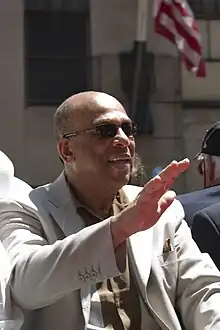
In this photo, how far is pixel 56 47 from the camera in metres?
10.6

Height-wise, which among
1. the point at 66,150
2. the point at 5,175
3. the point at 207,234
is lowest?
the point at 207,234

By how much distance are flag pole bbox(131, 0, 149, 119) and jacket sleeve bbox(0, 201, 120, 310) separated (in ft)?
26.1

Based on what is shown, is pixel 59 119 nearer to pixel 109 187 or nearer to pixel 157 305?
pixel 109 187

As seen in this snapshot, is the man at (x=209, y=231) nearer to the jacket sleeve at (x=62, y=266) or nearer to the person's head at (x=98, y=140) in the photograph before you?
the person's head at (x=98, y=140)

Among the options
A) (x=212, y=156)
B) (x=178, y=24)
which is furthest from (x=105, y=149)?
(x=178, y=24)

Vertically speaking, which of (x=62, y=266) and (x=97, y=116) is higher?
(x=97, y=116)

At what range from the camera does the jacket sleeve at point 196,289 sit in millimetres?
2465

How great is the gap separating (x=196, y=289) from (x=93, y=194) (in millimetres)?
440

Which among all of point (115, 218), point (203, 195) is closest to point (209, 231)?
point (203, 195)

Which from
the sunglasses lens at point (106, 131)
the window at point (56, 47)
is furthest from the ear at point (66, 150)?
the window at point (56, 47)

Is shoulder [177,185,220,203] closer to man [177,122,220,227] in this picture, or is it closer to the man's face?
man [177,122,220,227]

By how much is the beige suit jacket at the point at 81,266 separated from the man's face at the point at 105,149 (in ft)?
0.47

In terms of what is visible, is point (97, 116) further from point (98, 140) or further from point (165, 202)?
point (165, 202)

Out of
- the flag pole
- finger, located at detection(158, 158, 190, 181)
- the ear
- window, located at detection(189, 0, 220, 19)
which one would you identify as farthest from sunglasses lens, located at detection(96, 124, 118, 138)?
window, located at detection(189, 0, 220, 19)
